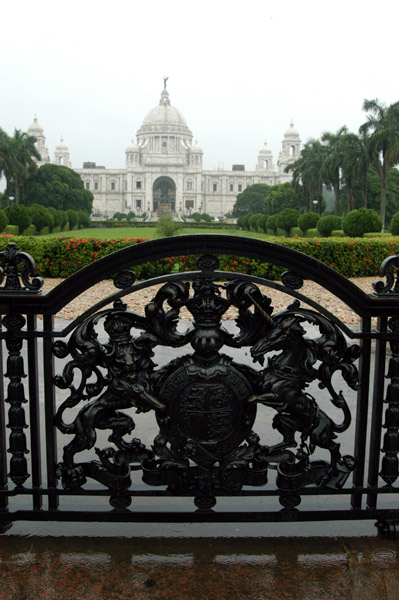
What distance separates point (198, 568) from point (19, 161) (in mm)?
44364

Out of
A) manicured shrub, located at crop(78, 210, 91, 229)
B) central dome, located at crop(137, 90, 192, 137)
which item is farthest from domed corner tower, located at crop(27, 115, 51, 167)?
manicured shrub, located at crop(78, 210, 91, 229)

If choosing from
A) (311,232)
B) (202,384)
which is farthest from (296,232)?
(202,384)

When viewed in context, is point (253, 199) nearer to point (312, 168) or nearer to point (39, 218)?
point (312, 168)

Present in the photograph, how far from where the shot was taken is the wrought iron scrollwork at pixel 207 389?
193cm

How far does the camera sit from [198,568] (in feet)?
6.05

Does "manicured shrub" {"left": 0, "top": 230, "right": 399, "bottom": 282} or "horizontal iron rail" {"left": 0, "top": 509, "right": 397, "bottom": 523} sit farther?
"manicured shrub" {"left": 0, "top": 230, "right": 399, "bottom": 282}

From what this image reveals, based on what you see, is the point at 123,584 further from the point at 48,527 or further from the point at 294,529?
the point at 294,529

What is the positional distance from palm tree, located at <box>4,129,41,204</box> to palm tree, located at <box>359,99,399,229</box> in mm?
22908

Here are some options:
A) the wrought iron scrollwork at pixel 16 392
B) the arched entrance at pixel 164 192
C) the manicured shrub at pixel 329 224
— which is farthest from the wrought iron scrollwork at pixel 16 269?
the arched entrance at pixel 164 192

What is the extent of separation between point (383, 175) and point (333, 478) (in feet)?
98.7

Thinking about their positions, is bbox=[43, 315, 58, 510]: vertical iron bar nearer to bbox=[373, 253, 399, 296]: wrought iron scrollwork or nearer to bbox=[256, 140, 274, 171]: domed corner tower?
bbox=[373, 253, 399, 296]: wrought iron scrollwork

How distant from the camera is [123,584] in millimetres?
1753

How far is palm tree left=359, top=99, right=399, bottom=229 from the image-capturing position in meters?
28.9

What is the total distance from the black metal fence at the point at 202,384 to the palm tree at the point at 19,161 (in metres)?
39.3
